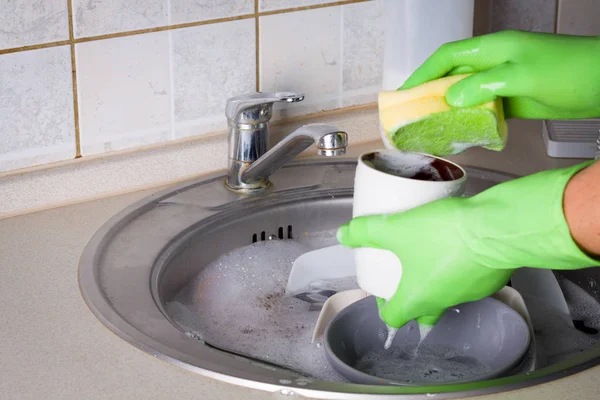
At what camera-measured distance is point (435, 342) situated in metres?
1.04

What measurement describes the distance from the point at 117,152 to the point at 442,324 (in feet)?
1.50

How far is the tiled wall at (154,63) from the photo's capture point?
43.3 inches

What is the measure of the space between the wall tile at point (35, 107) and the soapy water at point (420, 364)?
45 cm

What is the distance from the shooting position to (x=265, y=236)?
4.10ft

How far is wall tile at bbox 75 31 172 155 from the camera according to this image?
1.14 m

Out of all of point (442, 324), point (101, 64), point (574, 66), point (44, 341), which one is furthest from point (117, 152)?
point (574, 66)

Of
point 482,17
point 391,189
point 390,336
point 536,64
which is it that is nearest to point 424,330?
point 390,336

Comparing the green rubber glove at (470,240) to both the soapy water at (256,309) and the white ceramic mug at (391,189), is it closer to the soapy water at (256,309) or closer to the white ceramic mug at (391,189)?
the white ceramic mug at (391,189)

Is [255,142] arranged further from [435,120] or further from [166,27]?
[435,120]

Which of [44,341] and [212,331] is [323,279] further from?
[44,341]

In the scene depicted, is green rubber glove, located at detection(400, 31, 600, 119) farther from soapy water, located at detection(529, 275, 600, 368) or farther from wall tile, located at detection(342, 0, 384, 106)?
wall tile, located at detection(342, 0, 384, 106)

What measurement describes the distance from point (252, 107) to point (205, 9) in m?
0.14

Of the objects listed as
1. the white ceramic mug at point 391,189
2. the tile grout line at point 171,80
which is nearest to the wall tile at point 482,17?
the tile grout line at point 171,80

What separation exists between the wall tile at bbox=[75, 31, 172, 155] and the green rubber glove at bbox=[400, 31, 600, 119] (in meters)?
0.37
